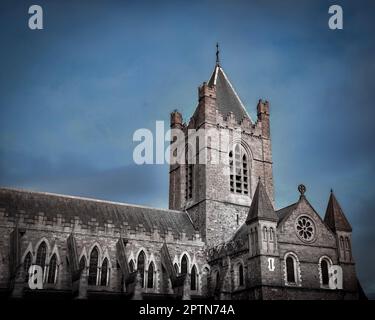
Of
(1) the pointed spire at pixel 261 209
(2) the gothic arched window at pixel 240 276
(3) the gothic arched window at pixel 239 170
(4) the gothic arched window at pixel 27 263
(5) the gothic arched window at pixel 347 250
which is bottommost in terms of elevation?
(2) the gothic arched window at pixel 240 276

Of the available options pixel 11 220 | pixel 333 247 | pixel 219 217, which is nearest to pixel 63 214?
pixel 11 220

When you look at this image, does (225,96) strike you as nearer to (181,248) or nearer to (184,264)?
(181,248)

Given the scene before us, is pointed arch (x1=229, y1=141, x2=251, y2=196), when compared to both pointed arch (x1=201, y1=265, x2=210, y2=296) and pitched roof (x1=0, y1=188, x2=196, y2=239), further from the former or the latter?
pointed arch (x1=201, y1=265, x2=210, y2=296)

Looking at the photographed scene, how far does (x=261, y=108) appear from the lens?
53.9 m

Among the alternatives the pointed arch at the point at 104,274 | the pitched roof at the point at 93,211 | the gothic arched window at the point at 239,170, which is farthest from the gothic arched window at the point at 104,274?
the gothic arched window at the point at 239,170

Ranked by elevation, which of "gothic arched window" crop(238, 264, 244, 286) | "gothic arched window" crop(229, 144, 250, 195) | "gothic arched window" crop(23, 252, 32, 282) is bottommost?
"gothic arched window" crop(238, 264, 244, 286)

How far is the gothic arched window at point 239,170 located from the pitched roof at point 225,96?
12.2 feet

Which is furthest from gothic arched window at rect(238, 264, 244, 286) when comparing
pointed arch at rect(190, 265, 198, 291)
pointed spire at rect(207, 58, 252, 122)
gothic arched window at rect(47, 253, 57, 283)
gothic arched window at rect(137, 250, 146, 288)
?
pointed spire at rect(207, 58, 252, 122)

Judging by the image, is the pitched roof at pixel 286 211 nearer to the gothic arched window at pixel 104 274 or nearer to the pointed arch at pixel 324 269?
the pointed arch at pixel 324 269

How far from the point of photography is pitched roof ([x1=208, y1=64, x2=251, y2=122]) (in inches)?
2040

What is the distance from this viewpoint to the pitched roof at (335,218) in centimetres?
3919

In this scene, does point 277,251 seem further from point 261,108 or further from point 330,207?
point 261,108

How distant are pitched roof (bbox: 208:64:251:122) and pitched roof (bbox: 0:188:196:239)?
11.9m

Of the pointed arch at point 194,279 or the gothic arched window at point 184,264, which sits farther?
the gothic arched window at point 184,264
